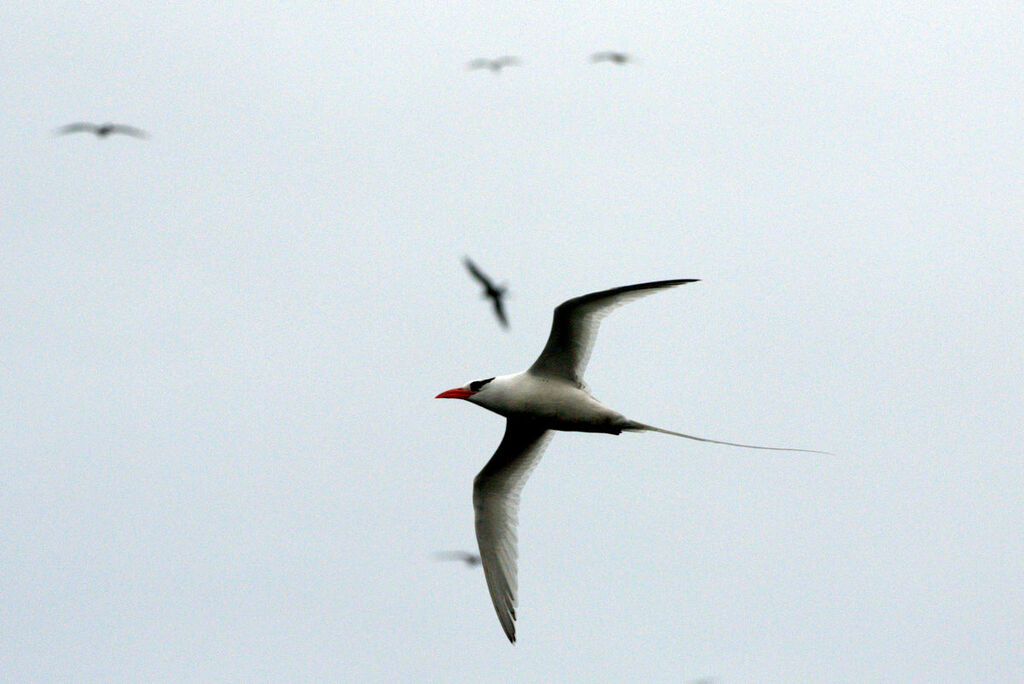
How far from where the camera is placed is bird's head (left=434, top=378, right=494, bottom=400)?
20.9m

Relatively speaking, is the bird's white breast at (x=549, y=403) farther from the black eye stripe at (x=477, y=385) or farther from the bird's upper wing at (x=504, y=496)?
the bird's upper wing at (x=504, y=496)

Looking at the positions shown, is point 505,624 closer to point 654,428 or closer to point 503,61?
point 654,428

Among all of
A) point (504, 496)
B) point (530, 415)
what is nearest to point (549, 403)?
point (530, 415)

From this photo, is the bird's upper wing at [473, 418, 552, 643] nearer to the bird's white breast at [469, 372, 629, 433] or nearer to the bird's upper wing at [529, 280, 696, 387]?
the bird's white breast at [469, 372, 629, 433]

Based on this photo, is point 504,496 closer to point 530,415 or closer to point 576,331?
point 530,415

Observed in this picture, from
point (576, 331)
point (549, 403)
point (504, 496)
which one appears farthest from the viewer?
point (504, 496)

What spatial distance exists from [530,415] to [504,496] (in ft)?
7.14

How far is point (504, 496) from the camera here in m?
22.2

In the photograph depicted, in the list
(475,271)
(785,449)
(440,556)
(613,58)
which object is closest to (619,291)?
(785,449)

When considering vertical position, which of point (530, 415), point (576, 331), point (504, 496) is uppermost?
point (576, 331)

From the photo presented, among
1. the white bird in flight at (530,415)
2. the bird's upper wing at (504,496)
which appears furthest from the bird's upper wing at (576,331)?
the bird's upper wing at (504,496)

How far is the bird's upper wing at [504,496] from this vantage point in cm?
2181

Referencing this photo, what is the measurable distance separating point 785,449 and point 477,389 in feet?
15.1

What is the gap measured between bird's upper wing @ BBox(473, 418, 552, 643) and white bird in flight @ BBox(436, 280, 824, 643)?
0.01 m
